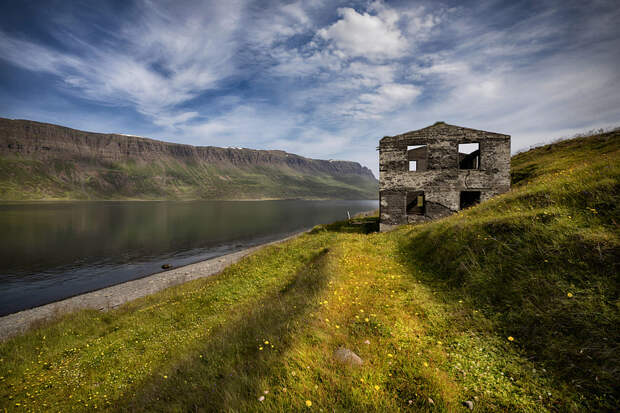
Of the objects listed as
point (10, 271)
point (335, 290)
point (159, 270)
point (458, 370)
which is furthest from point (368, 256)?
point (10, 271)

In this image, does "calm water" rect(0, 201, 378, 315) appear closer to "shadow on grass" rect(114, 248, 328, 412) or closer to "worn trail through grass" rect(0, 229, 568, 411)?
"worn trail through grass" rect(0, 229, 568, 411)

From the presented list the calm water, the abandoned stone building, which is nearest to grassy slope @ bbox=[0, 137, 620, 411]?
the abandoned stone building

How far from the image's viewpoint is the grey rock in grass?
503cm

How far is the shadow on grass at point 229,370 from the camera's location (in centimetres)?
483

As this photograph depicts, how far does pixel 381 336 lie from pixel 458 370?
164 cm

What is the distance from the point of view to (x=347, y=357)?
5195 millimetres

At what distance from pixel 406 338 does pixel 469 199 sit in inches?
1106

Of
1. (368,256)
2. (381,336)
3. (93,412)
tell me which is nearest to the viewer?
(381,336)

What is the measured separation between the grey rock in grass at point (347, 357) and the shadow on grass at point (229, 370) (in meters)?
1.17

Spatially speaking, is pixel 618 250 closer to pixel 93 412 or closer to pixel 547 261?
pixel 547 261

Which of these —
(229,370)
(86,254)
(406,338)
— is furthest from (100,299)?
(406,338)

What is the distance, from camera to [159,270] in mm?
31453

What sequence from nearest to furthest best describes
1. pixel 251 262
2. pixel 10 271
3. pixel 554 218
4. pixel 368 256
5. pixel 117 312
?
1. pixel 554 218
2. pixel 368 256
3. pixel 117 312
4. pixel 251 262
5. pixel 10 271

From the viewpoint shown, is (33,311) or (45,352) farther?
(33,311)
